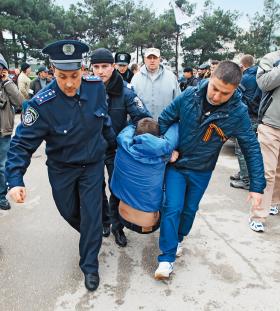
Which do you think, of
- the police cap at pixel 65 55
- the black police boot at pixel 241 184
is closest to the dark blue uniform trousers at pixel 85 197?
the police cap at pixel 65 55

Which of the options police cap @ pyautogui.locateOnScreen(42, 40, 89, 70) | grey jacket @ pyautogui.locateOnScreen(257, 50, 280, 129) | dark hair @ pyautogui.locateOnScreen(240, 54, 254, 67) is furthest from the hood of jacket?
dark hair @ pyautogui.locateOnScreen(240, 54, 254, 67)

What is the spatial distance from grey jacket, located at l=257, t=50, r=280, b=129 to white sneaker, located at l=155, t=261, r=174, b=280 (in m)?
1.93

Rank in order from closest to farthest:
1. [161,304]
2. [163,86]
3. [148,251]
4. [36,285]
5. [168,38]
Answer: [161,304]
[36,285]
[148,251]
[163,86]
[168,38]

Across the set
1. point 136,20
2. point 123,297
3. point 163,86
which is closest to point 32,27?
point 136,20

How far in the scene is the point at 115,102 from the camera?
11.1 feet

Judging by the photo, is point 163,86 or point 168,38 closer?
point 163,86

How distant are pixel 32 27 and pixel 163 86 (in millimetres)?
26015

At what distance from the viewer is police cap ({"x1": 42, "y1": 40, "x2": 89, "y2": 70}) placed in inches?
98.1

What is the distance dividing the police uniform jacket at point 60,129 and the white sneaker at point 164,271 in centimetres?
97

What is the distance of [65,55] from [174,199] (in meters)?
1.32

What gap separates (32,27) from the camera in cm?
2720

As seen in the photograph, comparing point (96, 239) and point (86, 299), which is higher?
point (96, 239)

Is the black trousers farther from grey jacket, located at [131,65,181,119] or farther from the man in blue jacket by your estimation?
grey jacket, located at [131,65,181,119]

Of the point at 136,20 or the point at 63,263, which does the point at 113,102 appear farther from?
the point at 136,20
